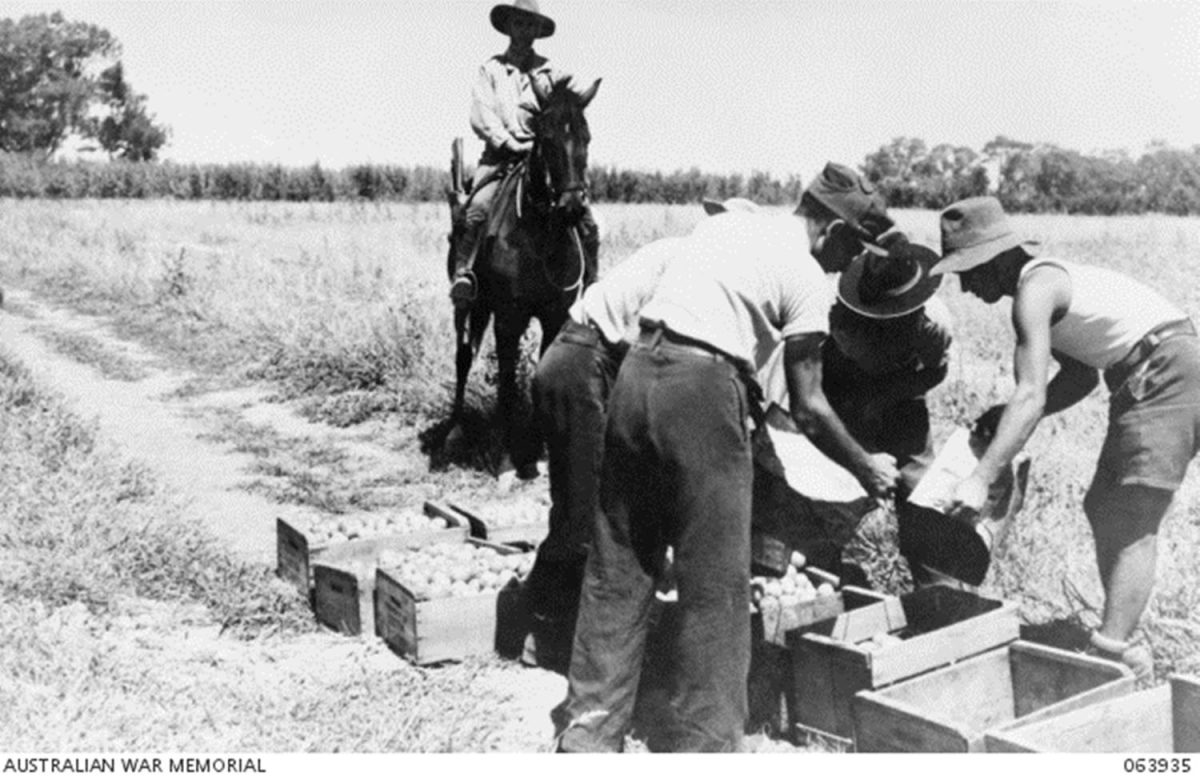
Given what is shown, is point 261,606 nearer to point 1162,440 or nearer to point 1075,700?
point 1075,700

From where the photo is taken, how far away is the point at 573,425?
14.6ft

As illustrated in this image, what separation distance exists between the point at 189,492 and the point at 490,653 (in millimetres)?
3585

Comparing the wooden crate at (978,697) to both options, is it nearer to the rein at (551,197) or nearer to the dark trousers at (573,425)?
the dark trousers at (573,425)

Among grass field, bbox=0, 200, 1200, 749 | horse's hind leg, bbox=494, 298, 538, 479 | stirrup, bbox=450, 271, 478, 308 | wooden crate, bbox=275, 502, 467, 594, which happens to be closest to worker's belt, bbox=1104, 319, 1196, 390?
grass field, bbox=0, 200, 1200, 749

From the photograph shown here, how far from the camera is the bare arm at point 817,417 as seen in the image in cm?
370

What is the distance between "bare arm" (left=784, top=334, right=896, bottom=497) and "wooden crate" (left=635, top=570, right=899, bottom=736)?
0.61 metres

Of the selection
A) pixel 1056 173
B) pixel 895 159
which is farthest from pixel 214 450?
pixel 1056 173

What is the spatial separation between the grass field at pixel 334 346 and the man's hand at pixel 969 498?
121cm

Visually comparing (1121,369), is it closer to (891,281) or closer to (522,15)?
(891,281)

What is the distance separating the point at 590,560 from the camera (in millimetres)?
3818

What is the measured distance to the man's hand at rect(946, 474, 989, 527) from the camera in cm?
382

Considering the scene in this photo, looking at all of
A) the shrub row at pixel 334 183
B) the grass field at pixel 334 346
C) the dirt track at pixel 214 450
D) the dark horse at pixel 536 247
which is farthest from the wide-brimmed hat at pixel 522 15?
the shrub row at pixel 334 183

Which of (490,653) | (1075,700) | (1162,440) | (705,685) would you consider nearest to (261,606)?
(490,653)

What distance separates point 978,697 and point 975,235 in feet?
5.40
